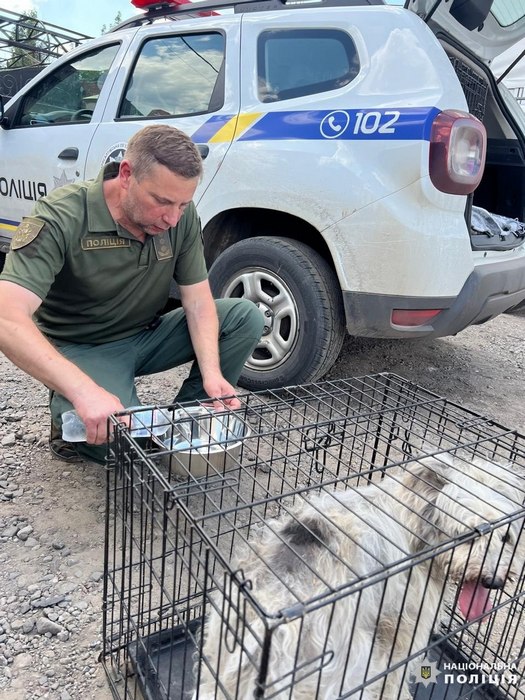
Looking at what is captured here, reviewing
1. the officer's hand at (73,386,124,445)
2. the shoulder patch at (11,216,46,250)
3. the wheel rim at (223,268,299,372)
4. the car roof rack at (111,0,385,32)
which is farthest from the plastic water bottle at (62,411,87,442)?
the car roof rack at (111,0,385,32)

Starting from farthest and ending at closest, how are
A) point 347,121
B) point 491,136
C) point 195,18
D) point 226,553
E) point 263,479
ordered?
point 491,136 < point 195,18 < point 347,121 < point 263,479 < point 226,553

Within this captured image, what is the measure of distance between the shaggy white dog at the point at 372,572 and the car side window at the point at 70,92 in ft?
11.5

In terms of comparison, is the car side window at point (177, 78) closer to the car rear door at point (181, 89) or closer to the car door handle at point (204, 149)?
the car rear door at point (181, 89)

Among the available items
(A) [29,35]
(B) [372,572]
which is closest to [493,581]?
(B) [372,572]

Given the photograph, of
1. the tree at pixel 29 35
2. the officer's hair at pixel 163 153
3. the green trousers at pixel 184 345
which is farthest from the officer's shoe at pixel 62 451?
the tree at pixel 29 35

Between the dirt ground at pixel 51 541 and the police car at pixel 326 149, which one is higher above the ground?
the police car at pixel 326 149

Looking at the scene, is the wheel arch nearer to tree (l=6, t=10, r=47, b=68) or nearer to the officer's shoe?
the officer's shoe

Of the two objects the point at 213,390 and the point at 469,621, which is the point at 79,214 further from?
the point at 469,621

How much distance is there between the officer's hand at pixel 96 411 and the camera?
5.26ft

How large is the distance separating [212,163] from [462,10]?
1603 mm

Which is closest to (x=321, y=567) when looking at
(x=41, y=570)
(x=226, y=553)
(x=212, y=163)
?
(x=226, y=553)

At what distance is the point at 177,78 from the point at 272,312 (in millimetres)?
1683

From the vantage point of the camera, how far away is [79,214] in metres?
2.13

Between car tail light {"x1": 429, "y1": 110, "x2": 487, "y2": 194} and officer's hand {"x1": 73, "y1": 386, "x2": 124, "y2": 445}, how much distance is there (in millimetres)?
1890
